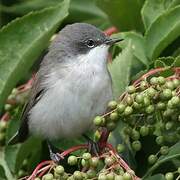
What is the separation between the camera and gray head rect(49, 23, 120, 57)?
429 cm

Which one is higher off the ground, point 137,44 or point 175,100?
point 175,100

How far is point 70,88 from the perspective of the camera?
4059 mm

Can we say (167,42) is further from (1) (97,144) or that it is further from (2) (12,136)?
(2) (12,136)

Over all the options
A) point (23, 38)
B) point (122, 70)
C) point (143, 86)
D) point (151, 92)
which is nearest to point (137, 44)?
point (122, 70)

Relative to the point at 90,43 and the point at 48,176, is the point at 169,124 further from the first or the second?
the point at 90,43

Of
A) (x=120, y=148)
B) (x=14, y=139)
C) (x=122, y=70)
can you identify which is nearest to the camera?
(x=120, y=148)

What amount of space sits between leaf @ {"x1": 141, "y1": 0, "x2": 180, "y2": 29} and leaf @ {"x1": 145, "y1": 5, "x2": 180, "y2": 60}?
16 centimetres

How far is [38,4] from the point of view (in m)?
5.29

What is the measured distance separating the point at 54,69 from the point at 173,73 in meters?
1.02

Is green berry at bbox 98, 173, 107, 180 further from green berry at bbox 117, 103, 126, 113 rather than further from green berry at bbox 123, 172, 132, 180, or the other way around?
green berry at bbox 117, 103, 126, 113

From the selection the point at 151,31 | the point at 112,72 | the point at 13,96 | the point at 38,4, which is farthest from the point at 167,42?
the point at 38,4

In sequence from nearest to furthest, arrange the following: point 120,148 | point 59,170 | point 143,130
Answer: point 59,170
point 143,130
point 120,148

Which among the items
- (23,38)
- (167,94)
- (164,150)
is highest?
(23,38)

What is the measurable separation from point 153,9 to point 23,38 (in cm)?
81
